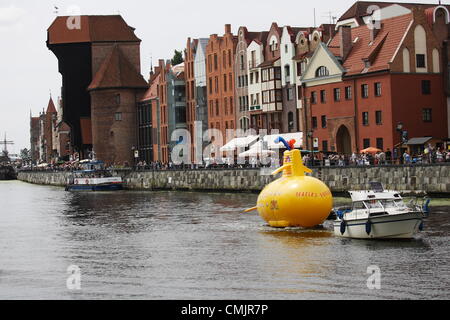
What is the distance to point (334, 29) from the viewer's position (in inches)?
Result: 4508

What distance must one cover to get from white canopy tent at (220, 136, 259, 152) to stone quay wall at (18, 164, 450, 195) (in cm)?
661

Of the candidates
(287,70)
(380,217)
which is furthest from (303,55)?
(380,217)

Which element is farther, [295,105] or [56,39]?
[56,39]

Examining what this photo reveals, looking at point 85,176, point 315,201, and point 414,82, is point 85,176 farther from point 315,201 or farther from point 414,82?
point 315,201

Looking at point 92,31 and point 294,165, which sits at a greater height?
point 92,31

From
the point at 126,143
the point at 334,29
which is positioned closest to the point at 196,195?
the point at 334,29

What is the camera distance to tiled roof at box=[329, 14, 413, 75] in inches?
3627

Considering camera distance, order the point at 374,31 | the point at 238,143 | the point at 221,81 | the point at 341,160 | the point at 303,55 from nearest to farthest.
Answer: the point at 341,160, the point at 374,31, the point at 303,55, the point at 238,143, the point at 221,81

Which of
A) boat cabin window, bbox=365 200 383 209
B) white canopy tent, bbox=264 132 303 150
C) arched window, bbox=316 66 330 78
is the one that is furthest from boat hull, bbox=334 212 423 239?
white canopy tent, bbox=264 132 303 150

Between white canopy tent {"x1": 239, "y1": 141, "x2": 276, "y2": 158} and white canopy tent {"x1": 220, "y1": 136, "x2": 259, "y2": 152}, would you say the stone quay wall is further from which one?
white canopy tent {"x1": 220, "y1": 136, "x2": 259, "y2": 152}

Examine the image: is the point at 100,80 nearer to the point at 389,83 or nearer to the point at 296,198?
the point at 389,83

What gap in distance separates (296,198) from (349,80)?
160ft

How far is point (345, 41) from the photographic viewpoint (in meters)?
99.3

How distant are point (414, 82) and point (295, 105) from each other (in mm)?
22644
